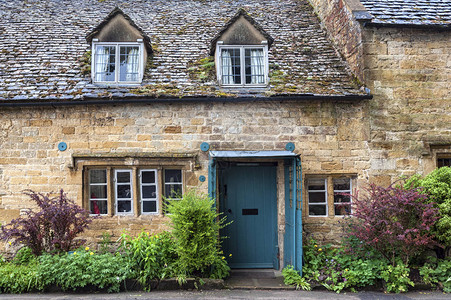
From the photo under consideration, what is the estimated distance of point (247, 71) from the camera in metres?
8.69

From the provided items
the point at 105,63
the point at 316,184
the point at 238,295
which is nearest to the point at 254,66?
the point at 316,184

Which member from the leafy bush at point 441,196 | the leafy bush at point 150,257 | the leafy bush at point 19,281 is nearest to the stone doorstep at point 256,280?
the leafy bush at point 150,257

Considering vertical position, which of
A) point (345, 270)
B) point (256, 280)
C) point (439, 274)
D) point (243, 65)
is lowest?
point (256, 280)

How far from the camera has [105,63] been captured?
858 cm

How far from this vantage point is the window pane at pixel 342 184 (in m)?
8.34

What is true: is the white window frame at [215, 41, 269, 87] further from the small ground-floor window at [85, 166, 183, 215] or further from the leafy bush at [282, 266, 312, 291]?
the leafy bush at [282, 266, 312, 291]

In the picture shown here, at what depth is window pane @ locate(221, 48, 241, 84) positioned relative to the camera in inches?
340

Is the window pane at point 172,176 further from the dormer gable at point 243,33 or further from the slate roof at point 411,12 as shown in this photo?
the slate roof at point 411,12

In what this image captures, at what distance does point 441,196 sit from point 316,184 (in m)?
2.59

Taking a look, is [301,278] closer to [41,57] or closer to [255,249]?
[255,249]

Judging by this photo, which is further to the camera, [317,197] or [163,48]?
[163,48]

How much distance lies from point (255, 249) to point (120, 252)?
313 centimetres

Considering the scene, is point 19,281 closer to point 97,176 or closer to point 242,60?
point 97,176

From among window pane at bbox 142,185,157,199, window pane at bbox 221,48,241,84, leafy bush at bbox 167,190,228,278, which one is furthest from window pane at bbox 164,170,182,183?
window pane at bbox 221,48,241,84
